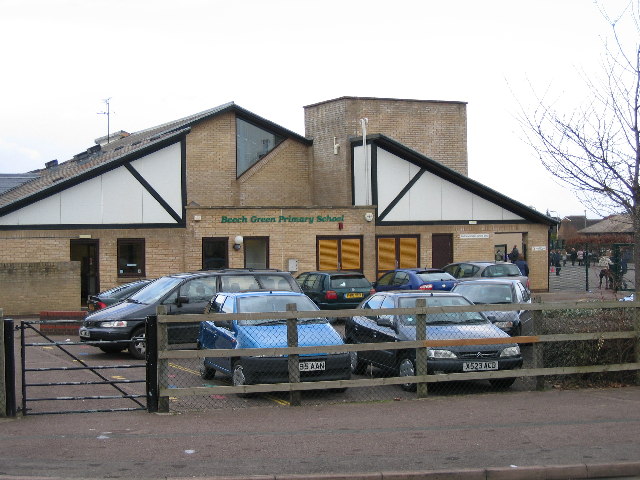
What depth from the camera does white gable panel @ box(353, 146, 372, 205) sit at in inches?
1449

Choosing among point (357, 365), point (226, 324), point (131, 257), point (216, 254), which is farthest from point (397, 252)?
point (226, 324)

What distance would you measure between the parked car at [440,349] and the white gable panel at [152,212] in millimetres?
19566

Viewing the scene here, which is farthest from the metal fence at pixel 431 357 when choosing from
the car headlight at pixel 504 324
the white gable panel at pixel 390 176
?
the white gable panel at pixel 390 176

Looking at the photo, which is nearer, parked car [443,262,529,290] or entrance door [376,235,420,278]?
parked car [443,262,529,290]

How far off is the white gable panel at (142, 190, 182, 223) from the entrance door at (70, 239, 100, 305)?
6.94 feet

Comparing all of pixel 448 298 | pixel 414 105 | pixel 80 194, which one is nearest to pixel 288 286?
pixel 448 298

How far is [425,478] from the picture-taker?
7996mm

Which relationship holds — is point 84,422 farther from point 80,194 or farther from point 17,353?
point 80,194

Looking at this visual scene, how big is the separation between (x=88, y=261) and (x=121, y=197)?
8.80ft

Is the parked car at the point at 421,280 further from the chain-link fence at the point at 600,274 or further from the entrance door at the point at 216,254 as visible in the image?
the entrance door at the point at 216,254

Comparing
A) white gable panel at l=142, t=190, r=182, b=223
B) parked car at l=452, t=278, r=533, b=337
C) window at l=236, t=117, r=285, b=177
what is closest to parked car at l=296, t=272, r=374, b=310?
parked car at l=452, t=278, r=533, b=337

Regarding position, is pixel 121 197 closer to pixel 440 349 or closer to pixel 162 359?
pixel 440 349

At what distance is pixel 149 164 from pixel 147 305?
16104 mm

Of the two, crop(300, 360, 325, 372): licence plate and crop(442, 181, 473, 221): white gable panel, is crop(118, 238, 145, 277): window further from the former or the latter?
crop(300, 360, 325, 372): licence plate
